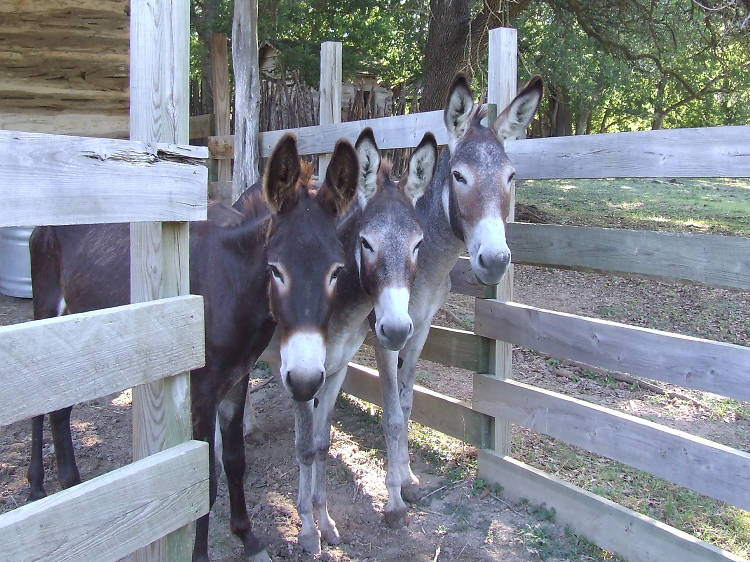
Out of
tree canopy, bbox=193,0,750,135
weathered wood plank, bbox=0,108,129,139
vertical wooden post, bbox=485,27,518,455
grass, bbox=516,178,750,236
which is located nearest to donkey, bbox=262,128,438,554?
vertical wooden post, bbox=485,27,518,455

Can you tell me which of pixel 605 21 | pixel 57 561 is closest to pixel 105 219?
pixel 57 561

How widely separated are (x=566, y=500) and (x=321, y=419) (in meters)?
1.66

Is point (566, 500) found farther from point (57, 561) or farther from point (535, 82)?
point (57, 561)

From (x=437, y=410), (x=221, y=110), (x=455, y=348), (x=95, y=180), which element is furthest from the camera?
(x=221, y=110)

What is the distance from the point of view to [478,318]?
4230 millimetres

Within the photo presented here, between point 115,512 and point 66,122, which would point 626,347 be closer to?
point 115,512

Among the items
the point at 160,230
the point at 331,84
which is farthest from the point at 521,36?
the point at 160,230

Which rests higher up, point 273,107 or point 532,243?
point 273,107

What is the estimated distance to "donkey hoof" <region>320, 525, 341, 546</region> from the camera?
12.1ft

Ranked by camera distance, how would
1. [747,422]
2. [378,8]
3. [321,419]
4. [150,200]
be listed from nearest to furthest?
[150,200]
[321,419]
[747,422]
[378,8]

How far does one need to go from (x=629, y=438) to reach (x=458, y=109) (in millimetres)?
2240

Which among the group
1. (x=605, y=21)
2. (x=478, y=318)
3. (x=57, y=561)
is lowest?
(x=57, y=561)

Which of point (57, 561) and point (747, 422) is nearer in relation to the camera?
point (57, 561)

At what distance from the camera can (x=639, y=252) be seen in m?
3.32
